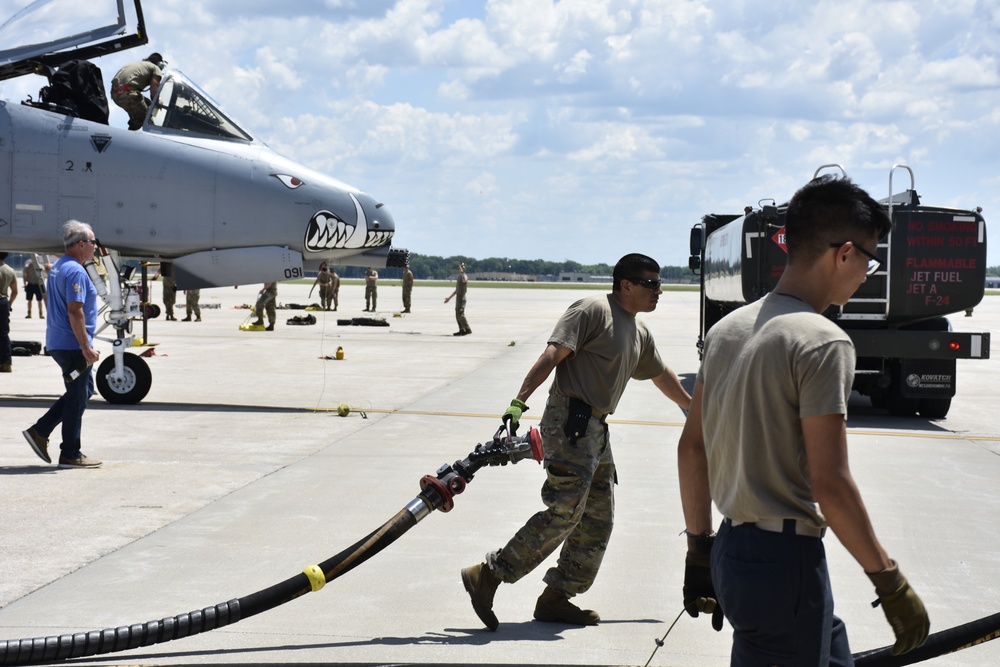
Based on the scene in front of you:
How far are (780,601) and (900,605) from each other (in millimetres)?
294

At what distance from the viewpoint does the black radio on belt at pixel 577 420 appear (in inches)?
197

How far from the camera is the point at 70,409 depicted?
8.25 metres

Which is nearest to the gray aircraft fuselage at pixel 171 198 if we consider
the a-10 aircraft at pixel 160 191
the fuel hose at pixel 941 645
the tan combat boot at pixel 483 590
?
the a-10 aircraft at pixel 160 191

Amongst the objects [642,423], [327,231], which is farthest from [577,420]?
[327,231]

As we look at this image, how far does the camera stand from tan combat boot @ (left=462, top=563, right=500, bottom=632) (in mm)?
4832

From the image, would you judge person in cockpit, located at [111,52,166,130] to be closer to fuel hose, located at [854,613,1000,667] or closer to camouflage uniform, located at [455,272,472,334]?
fuel hose, located at [854,613,1000,667]

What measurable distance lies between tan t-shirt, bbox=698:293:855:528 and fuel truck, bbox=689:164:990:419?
→ 9356 millimetres

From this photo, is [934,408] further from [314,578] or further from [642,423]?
[314,578]

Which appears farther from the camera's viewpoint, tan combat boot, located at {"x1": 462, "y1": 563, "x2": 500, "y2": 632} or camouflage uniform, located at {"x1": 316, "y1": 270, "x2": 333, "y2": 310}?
camouflage uniform, located at {"x1": 316, "y1": 270, "x2": 333, "y2": 310}

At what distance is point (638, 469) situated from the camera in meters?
8.98

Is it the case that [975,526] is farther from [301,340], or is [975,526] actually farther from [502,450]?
[301,340]

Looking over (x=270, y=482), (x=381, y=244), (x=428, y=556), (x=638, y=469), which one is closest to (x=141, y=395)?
(x=381, y=244)

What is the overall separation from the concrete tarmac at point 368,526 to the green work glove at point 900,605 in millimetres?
1883

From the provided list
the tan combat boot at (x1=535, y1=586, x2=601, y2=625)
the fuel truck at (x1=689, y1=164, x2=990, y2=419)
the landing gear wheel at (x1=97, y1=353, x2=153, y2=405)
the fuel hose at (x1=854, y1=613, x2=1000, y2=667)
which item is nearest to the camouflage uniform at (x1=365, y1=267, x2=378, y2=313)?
the landing gear wheel at (x1=97, y1=353, x2=153, y2=405)
